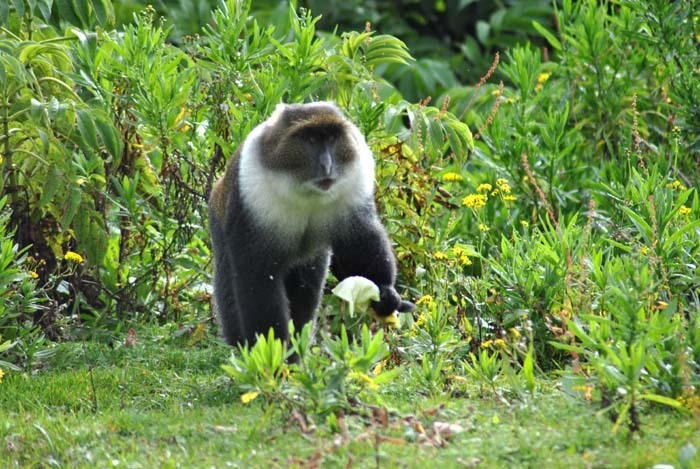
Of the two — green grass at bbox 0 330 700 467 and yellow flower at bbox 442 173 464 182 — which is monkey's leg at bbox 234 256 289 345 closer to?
green grass at bbox 0 330 700 467

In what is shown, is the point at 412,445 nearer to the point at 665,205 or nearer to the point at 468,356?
the point at 468,356

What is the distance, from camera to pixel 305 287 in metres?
→ 6.25

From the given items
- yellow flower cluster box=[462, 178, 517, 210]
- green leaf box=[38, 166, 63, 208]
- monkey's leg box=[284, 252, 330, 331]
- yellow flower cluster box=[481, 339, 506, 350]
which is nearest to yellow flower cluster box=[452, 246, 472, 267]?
yellow flower cluster box=[462, 178, 517, 210]

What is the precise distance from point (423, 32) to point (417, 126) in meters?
7.34

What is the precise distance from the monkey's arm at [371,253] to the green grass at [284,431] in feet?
1.55

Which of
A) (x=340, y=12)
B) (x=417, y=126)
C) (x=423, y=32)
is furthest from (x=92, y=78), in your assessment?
(x=423, y=32)

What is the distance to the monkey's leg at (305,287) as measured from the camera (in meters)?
6.18

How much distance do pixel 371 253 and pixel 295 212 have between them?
425mm

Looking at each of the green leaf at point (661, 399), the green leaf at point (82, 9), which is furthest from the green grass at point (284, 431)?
the green leaf at point (82, 9)

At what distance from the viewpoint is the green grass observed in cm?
445

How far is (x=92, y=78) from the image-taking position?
265 inches

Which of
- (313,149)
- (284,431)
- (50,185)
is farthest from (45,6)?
(284,431)

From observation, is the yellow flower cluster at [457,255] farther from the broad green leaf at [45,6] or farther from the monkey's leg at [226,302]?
the broad green leaf at [45,6]

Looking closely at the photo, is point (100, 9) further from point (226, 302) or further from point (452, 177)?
point (452, 177)
